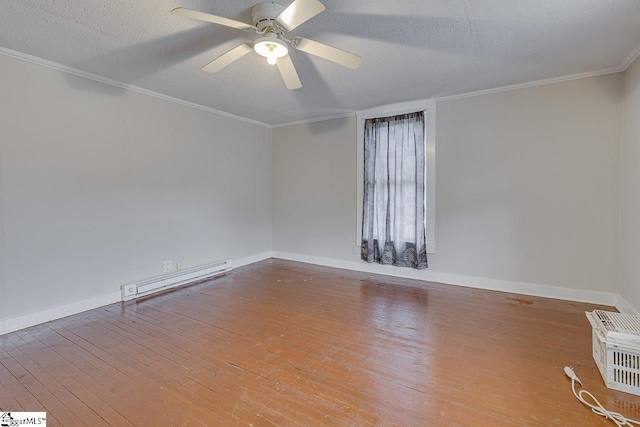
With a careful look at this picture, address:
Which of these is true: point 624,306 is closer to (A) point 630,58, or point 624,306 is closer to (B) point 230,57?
(A) point 630,58

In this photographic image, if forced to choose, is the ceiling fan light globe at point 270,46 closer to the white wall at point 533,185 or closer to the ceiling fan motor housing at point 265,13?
the ceiling fan motor housing at point 265,13

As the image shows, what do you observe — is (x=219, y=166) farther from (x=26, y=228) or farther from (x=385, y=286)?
(x=385, y=286)

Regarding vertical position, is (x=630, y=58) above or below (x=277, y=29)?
above

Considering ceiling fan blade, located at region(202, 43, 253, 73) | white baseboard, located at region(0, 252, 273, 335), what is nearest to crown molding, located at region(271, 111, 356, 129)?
ceiling fan blade, located at region(202, 43, 253, 73)

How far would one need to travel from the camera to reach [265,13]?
1857 mm

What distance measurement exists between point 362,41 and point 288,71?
0.64 metres

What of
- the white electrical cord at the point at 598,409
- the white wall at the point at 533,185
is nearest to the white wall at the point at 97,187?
the white wall at the point at 533,185

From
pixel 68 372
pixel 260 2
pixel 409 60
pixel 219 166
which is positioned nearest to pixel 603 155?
pixel 409 60

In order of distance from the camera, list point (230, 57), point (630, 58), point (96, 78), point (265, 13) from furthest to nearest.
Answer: point (96, 78)
point (630, 58)
point (230, 57)
point (265, 13)

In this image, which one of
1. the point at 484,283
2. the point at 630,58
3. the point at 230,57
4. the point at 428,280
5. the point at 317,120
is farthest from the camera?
the point at 317,120

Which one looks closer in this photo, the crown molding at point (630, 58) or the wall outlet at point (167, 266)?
the crown molding at point (630, 58)

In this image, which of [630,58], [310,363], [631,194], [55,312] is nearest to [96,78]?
[55,312]

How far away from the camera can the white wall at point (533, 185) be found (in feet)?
9.67

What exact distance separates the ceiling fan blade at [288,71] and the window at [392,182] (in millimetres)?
1910
